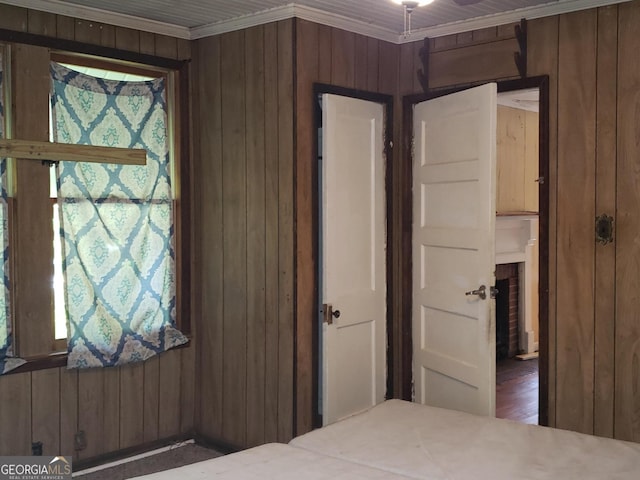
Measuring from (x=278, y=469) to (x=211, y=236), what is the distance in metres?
2.14

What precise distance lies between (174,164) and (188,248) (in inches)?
20.8

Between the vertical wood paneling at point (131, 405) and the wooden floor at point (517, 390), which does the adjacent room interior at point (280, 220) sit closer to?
the vertical wood paneling at point (131, 405)

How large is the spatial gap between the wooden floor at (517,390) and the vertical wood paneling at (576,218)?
1.17 metres

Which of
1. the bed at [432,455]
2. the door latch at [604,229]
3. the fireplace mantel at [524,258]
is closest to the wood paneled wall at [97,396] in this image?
the bed at [432,455]

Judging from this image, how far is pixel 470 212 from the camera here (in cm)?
386

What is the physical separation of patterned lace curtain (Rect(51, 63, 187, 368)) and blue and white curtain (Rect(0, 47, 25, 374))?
27cm

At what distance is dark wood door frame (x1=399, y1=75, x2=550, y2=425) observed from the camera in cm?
373

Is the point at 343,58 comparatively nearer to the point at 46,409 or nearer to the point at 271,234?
the point at 271,234

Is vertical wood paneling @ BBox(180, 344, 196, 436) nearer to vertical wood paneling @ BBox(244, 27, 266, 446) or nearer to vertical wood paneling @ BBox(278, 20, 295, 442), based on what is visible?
vertical wood paneling @ BBox(244, 27, 266, 446)

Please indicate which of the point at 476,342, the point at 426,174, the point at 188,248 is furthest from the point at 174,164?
the point at 476,342

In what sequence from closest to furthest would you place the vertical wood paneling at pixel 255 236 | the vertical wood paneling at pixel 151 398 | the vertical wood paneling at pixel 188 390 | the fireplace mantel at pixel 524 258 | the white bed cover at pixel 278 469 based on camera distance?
the white bed cover at pixel 278 469
the vertical wood paneling at pixel 255 236
the vertical wood paneling at pixel 151 398
the vertical wood paneling at pixel 188 390
the fireplace mantel at pixel 524 258

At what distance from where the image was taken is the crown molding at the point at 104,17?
3607 mm

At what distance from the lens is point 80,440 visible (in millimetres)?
3840

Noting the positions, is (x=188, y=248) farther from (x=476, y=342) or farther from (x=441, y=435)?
(x=441, y=435)
